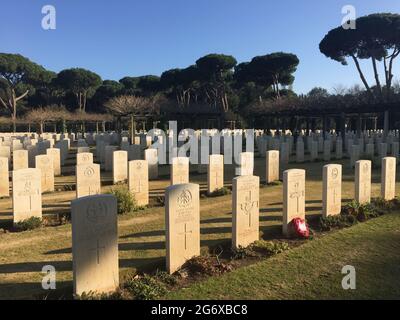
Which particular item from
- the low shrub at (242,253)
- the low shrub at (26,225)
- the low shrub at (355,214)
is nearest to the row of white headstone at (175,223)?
the low shrub at (242,253)

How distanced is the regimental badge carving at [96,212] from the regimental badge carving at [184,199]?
115cm

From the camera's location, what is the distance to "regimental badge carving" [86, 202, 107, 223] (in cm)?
479

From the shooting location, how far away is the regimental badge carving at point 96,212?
479 centimetres

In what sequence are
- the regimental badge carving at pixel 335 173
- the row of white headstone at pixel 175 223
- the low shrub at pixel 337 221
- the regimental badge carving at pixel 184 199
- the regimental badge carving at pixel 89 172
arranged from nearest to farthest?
1. the row of white headstone at pixel 175 223
2. the regimental badge carving at pixel 184 199
3. the low shrub at pixel 337 221
4. the regimental badge carving at pixel 335 173
5. the regimental badge carving at pixel 89 172

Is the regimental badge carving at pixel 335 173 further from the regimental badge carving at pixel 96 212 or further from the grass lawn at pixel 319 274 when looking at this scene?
the regimental badge carving at pixel 96 212

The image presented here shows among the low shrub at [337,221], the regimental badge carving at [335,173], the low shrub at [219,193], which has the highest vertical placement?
the regimental badge carving at [335,173]

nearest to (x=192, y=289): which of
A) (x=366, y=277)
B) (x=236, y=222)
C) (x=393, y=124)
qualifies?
(x=236, y=222)

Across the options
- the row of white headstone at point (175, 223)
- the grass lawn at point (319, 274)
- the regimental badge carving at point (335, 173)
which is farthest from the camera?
the regimental badge carving at point (335, 173)

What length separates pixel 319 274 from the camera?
5.55 m

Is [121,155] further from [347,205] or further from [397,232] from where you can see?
[397,232]

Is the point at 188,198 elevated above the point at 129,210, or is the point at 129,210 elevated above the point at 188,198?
the point at 188,198

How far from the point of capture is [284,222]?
294 inches

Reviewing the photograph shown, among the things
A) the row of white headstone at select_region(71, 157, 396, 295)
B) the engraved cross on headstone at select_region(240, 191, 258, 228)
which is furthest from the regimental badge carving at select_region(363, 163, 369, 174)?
the engraved cross on headstone at select_region(240, 191, 258, 228)

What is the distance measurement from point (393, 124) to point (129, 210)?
37.6 m
